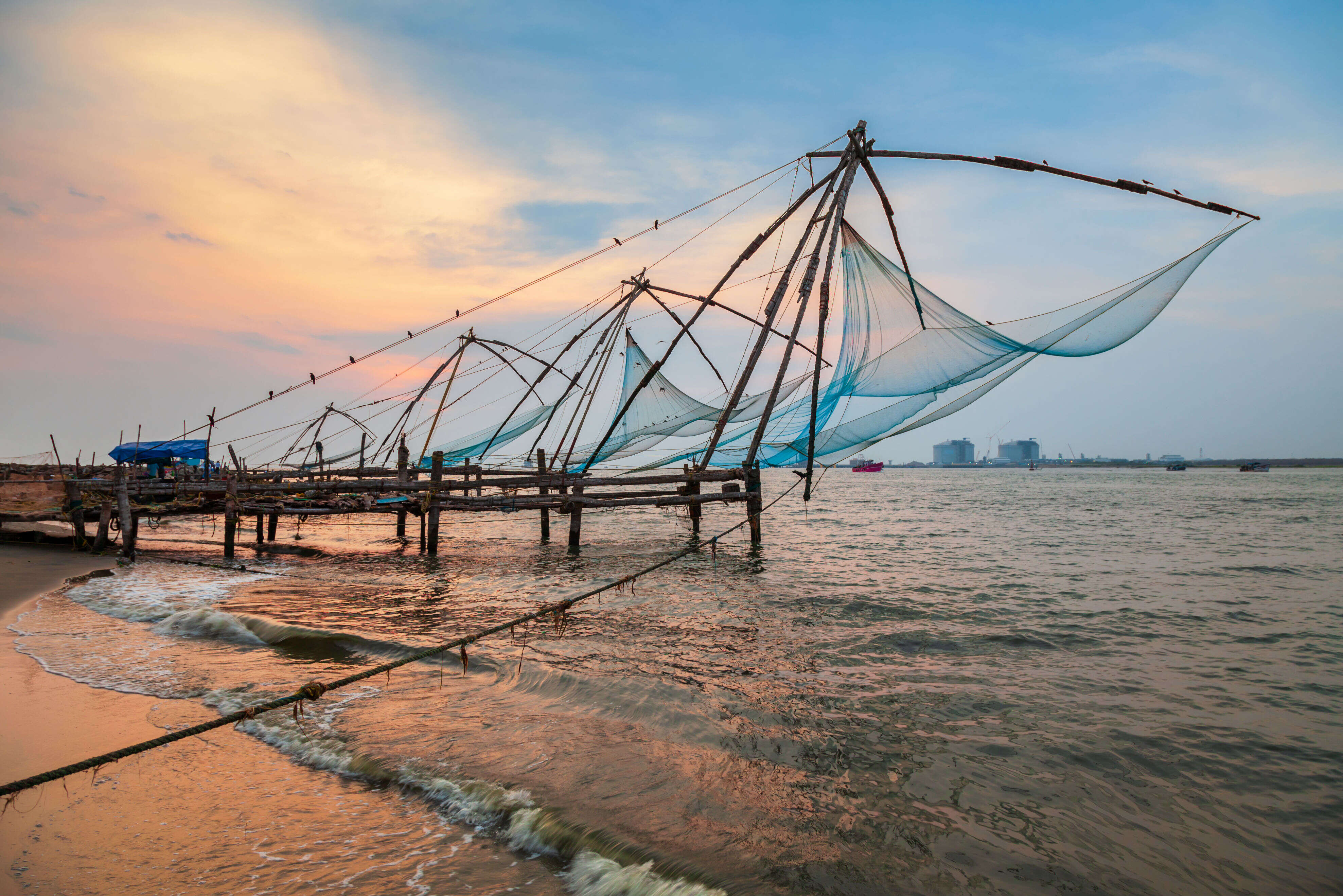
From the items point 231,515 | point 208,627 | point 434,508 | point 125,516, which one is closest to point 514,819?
point 208,627

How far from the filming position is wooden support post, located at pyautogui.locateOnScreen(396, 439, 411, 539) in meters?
Result: 17.0

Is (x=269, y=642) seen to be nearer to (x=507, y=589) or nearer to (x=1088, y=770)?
(x=507, y=589)

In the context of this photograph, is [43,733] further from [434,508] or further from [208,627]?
[434,508]

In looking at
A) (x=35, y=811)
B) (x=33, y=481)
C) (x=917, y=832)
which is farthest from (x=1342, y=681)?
(x=33, y=481)

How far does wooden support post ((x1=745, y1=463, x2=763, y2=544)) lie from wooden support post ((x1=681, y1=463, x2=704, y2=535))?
1.15 meters

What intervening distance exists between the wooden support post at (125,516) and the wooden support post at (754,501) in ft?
40.7

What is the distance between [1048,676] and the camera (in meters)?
5.89

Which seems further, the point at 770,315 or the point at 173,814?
the point at 770,315

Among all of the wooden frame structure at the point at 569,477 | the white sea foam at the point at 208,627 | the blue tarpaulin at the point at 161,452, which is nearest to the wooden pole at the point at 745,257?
the wooden frame structure at the point at 569,477

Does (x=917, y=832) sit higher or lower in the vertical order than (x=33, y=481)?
lower

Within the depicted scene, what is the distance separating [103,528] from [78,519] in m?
1.05

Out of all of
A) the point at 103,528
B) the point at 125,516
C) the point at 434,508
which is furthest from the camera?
the point at 103,528

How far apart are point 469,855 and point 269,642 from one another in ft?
16.8

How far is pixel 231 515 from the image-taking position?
13.2 metres
